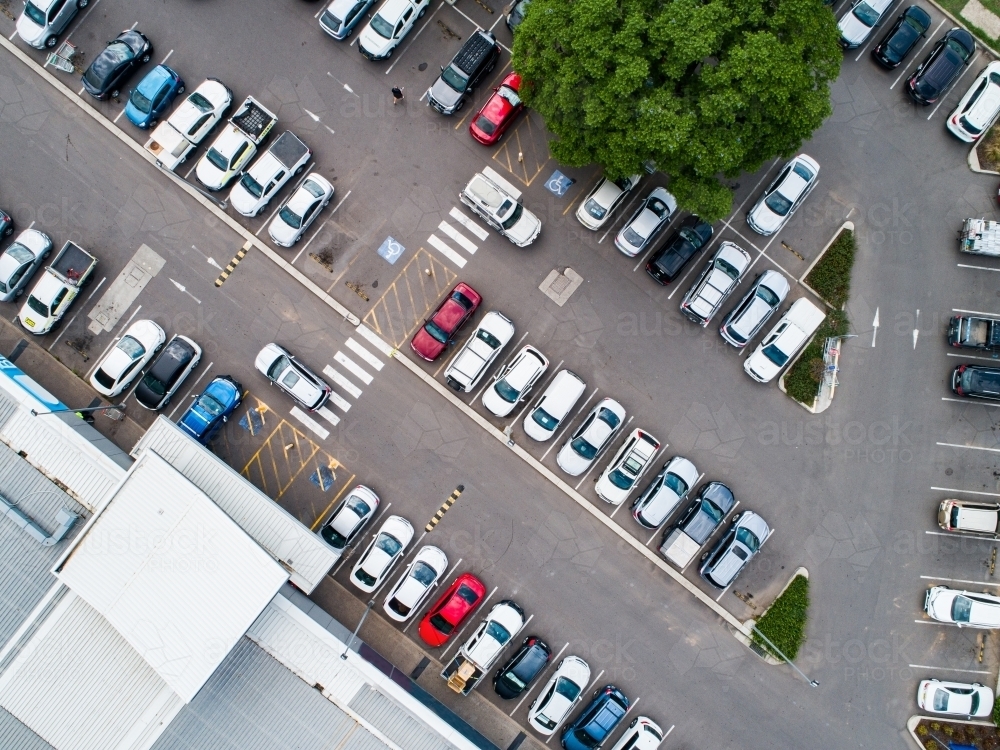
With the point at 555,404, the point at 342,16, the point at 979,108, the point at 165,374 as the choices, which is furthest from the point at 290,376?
the point at 979,108

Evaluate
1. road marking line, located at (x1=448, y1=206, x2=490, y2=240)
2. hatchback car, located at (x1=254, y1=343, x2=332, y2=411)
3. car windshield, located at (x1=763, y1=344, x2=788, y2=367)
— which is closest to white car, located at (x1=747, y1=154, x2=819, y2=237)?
car windshield, located at (x1=763, y1=344, x2=788, y2=367)

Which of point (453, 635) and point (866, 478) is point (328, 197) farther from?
point (866, 478)

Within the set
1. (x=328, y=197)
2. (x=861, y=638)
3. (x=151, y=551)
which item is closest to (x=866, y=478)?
(x=861, y=638)

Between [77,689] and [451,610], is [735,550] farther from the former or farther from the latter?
[77,689]

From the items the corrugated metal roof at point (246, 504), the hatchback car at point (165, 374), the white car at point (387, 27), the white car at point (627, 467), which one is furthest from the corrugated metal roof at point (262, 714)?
the white car at point (387, 27)

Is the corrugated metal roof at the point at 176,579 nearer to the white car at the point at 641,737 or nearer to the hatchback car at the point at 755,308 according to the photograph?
the white car at the point at 641,737

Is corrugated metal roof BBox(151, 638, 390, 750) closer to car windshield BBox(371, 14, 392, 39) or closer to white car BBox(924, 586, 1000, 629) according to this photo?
white car BBox(924, 586, 1000, 629)
